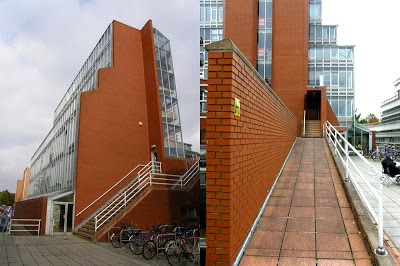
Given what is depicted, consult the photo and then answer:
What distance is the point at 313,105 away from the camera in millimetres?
18562

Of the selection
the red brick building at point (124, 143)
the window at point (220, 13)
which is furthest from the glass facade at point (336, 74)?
the red brick building at point (124, 143)

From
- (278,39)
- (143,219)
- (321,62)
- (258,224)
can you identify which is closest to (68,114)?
(143,219)

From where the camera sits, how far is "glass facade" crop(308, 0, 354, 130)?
66.4ft

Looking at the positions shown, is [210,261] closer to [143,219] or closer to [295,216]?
[295,216]

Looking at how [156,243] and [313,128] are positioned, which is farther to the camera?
[313,128]

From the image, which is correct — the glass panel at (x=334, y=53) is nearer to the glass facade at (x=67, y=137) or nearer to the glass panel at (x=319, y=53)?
the glass panel at (x=319, y=53)

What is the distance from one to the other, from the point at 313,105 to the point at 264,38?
4.19 meters

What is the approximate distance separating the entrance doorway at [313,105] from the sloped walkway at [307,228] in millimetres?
12919

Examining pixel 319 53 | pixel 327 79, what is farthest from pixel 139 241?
pixel 319 53

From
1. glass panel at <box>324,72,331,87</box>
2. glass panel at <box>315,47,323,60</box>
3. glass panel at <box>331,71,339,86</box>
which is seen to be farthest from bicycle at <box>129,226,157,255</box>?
glass panel at <box>315,47,323,60</box>

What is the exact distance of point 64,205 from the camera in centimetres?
948

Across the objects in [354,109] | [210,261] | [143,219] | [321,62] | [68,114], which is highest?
[321,62]

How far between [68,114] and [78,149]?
8.86 feet

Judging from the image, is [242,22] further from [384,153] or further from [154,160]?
[154,160]
